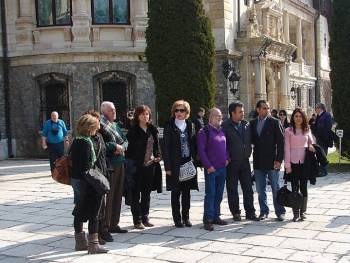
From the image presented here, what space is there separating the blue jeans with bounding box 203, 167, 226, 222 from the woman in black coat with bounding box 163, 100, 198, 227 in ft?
0.68

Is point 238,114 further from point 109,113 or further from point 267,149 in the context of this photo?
point 109,113

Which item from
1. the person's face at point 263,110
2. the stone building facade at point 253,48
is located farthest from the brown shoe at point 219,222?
the stone building facade at point 253,48

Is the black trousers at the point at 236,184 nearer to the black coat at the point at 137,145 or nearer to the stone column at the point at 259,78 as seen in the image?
the black coat at the point at 137,145

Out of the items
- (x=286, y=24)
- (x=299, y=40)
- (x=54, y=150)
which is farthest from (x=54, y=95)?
(x=299, y=40)

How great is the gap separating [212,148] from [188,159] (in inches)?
15.1

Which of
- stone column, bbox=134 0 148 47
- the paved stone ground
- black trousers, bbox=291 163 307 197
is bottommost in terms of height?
the paved stone ground

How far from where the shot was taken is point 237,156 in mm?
7984

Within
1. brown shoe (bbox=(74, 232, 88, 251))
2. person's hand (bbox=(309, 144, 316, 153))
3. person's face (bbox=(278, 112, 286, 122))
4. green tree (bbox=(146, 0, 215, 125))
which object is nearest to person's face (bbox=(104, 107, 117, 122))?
brown shoe (bbox=(74, 232, 88, 251))

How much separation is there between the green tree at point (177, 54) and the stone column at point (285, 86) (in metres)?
10.2

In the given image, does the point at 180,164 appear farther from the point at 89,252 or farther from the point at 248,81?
the point at 248,81

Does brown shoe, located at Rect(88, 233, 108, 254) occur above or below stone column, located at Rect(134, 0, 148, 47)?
below

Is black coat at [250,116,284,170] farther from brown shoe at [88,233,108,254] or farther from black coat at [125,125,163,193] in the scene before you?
brown shoe at [88,233,108,254]

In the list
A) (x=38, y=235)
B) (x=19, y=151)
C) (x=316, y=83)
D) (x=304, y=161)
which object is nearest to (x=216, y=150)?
(x=304, y=161)

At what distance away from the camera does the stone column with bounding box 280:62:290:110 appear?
83.8 feet
